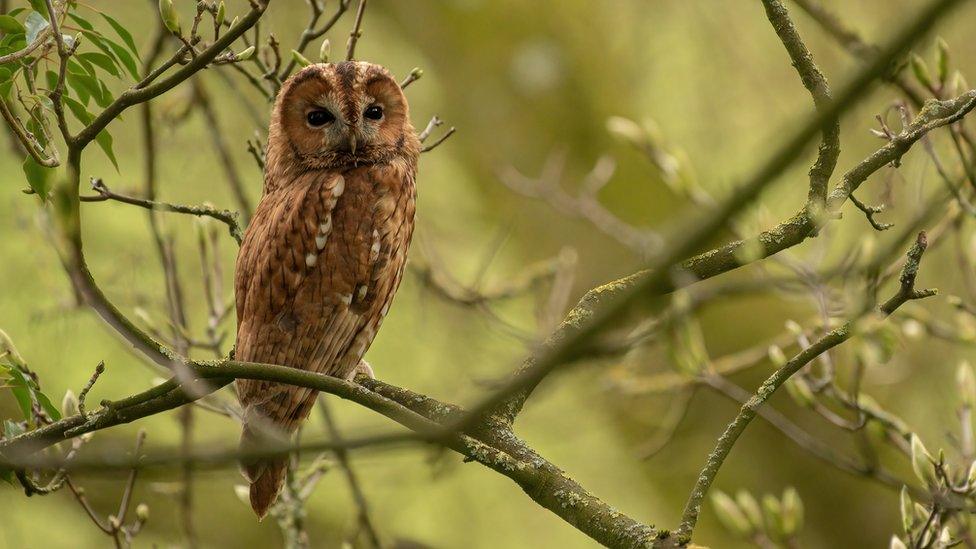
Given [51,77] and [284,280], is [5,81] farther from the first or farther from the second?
[284,280]

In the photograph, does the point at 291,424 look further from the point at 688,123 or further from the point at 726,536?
the point at 688,123

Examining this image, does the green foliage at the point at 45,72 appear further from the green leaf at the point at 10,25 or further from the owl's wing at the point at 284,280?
the owl's wing at the point at 284,280

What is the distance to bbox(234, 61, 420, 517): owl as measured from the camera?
2688mm

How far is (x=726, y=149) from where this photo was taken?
18.0 feet

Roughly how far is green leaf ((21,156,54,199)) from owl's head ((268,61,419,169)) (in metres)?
1.17

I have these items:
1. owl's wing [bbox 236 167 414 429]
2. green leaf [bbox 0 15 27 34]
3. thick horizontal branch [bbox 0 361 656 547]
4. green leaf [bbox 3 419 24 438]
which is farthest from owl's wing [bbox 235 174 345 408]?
green leaf [bbox 0 15 27 34]

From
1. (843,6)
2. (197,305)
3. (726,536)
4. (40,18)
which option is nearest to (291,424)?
(40,18)

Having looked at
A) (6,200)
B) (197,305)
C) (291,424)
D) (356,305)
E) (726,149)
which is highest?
(726,149)

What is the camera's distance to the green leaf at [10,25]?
1702 mm

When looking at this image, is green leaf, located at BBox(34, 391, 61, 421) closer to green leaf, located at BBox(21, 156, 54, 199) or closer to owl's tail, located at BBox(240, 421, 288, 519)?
green leaf, located at BBox(21, 156, 54, 199)

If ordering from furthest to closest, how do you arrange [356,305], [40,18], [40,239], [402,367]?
1. [402,367]
2. [40,239]
3. [356,305]
4. [40,18]

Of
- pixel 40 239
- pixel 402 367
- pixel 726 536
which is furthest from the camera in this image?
pixel 402 367

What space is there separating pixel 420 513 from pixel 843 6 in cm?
340

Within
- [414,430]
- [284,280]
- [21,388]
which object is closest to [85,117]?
[21,388]
